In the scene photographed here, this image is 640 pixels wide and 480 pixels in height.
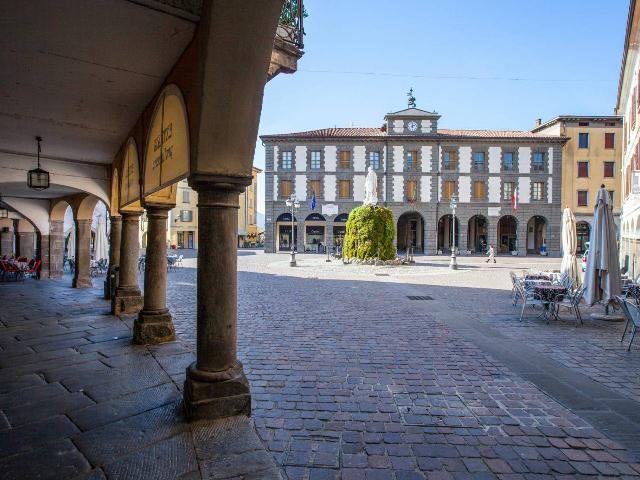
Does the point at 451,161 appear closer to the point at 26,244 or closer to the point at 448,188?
the point at 448,188

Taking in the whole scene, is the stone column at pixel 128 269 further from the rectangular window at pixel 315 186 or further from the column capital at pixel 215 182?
the rectangular window at pixel 315 186

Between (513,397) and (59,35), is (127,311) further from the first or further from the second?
(513,397)

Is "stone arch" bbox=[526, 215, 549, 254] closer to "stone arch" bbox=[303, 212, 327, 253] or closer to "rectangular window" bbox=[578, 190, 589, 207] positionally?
"rectangular window" bbox=[578, 190, 589, 207]

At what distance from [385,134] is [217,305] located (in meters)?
37.4

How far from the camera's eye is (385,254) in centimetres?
2202

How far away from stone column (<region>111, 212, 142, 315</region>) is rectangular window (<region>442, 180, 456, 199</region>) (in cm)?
3456

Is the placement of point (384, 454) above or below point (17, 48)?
below

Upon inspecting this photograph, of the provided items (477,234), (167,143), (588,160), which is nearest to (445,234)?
(477,234)

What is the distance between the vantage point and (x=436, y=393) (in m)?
4.18

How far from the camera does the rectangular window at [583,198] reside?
3833 cm

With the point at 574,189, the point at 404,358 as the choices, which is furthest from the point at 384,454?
the point at 574,189

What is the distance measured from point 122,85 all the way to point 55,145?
149 inches

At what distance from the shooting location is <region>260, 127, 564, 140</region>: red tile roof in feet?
125

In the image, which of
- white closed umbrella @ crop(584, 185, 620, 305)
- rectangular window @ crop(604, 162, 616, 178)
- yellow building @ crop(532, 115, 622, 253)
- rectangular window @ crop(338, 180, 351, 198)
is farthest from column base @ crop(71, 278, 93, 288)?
rectangular window @ crop(604, 162, 616, 178)
